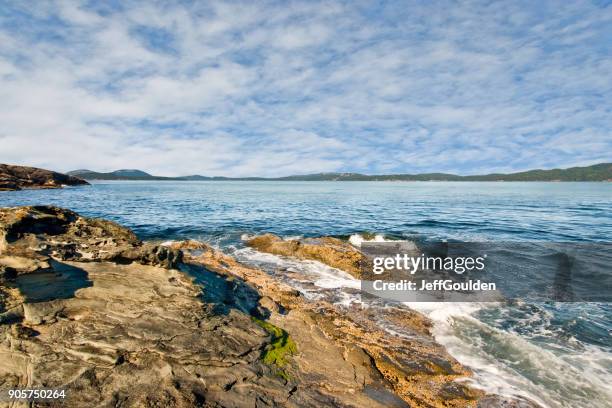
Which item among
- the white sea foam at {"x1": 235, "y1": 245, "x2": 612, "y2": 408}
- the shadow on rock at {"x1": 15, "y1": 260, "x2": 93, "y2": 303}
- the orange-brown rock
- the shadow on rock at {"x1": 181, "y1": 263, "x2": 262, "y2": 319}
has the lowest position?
the white sea foam at {"x1": 235, "y1": 245, "x2": 612, "y2": 408}

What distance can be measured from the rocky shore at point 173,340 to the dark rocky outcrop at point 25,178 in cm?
11053

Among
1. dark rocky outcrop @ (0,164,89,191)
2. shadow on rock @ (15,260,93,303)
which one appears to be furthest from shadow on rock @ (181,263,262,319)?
dark rocky outcrop @ (0,164,89,191)

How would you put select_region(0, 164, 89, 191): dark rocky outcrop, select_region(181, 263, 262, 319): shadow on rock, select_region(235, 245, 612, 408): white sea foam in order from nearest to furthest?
select_region(235, 245, 612, 408): white sea foam, select_region(181, 263, 262, 319): shadow on rock, select_region(0, 164, 89, 191): dark rocky outcrop

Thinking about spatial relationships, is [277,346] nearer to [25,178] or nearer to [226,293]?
[226,293]

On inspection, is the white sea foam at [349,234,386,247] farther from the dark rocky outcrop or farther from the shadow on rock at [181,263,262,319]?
the dark rocky outcrop

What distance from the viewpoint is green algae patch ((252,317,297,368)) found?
7.37 m

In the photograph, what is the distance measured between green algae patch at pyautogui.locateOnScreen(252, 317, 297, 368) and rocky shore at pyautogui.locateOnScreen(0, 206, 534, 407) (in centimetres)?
4

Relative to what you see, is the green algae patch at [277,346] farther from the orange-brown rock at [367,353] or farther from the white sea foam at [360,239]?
the white sea foam at [360,239]

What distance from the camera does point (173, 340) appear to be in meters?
7.04

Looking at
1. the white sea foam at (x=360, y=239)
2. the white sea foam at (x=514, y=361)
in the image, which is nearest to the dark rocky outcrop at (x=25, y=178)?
the white sea foam at (x=360, y=239)

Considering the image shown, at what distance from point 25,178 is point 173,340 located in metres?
134

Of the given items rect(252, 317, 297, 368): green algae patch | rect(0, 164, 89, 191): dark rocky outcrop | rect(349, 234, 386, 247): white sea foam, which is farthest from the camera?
rect(0, 164, 89, 191): dark rocky outcrop

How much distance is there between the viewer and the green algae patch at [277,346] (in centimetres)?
737

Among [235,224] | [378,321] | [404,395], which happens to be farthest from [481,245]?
[235,224]
